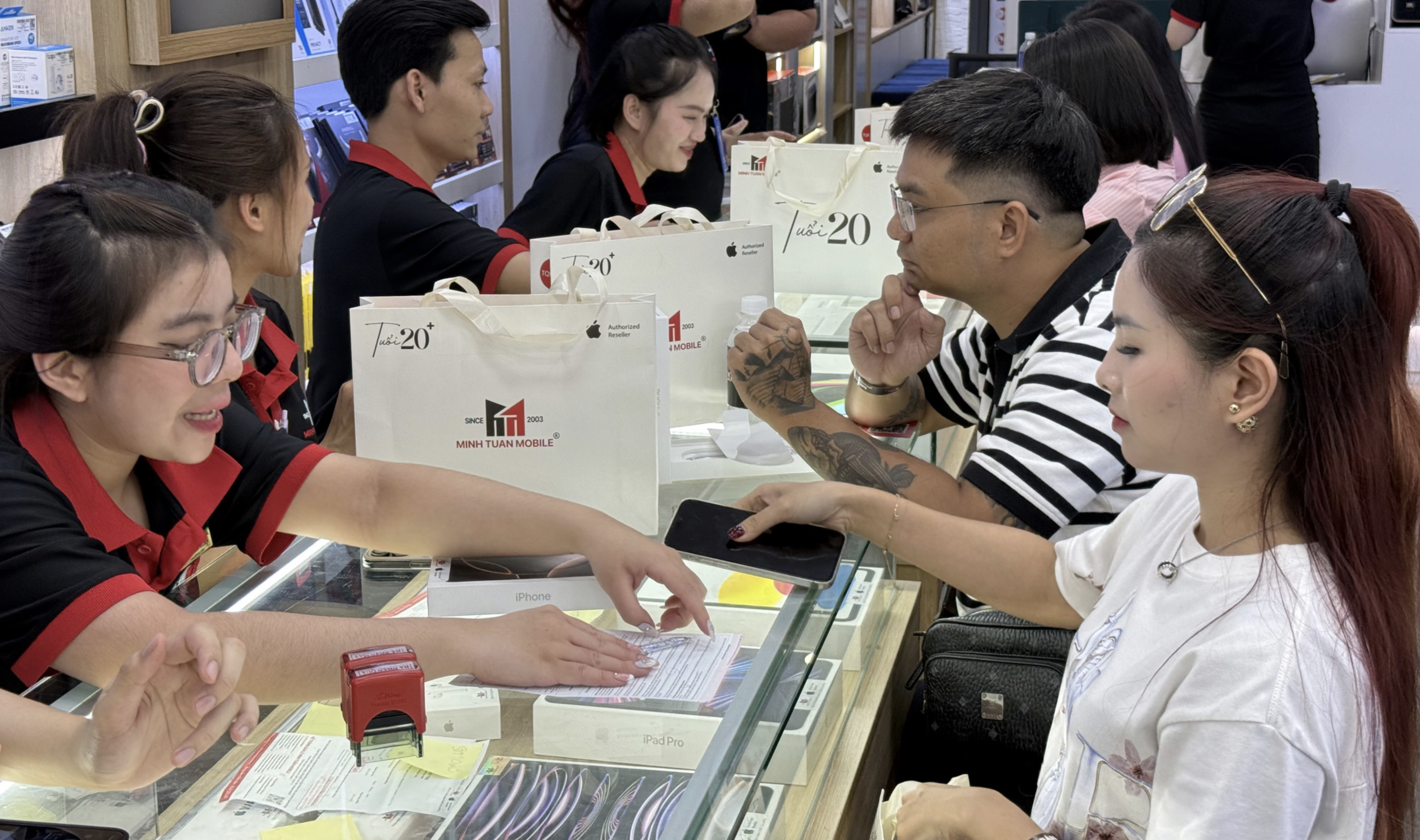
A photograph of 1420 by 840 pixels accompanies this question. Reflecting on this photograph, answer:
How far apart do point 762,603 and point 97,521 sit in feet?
2.63

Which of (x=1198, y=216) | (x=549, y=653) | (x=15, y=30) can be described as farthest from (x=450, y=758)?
(x=15, y=30)

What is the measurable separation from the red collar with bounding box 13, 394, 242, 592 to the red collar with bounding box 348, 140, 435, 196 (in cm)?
127

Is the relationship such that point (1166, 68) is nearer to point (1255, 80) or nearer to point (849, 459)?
point (849, 459)

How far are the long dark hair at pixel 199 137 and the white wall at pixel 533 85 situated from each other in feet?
10.3

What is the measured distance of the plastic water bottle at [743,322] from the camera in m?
2.37

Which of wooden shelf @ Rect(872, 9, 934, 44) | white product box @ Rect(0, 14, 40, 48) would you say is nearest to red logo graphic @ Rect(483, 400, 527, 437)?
white product box @ Rect(0, 14, 40, 48)

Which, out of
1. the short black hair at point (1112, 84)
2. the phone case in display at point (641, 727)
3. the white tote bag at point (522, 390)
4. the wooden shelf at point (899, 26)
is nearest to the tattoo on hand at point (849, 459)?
the white tote bag at point (522, 390)

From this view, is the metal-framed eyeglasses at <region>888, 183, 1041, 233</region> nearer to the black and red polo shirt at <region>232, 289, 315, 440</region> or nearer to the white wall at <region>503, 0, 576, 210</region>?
the black and red polo shirt at <region>232, 289, 315, 440</region>

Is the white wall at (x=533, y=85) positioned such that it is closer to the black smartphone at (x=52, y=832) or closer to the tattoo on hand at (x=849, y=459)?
the tattoo on hand at (x=849, y=459)

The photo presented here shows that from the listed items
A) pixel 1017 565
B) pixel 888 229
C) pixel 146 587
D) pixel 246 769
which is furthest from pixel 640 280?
pixel 246 769

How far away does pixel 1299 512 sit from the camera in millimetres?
1256

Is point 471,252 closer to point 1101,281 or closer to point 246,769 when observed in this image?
point 1101,281

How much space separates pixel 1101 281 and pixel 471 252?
1.36 meters

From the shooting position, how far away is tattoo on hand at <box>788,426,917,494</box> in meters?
2.08
